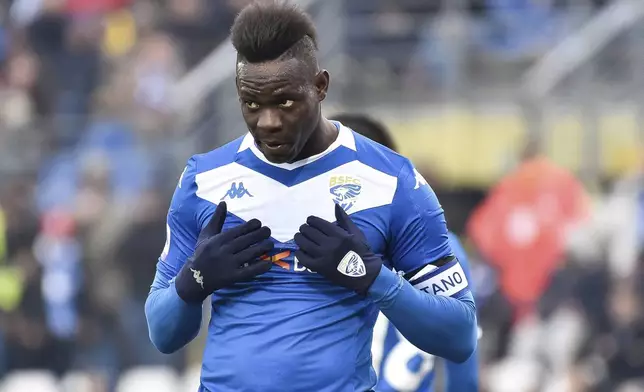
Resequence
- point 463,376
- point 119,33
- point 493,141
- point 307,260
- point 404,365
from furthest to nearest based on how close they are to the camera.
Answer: point 119,33, point 493,141, point 404,365, point 463,376, point 307,260

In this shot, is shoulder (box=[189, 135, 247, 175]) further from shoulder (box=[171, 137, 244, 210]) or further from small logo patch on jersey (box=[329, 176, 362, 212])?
small logo patch on jersey (box=[329, 176, 362, 212])

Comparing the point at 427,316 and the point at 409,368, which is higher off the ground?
the point at 427,316

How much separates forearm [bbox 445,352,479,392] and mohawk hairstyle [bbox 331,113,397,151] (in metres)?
0.90

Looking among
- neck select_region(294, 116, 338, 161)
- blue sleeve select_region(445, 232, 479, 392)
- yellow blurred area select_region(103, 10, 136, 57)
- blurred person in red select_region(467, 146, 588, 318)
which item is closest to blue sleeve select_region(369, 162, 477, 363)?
neck select_region(294, 116, 338, 161)

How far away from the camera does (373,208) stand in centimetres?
395

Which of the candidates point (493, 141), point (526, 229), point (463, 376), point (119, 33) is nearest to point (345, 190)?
point (463, 376)

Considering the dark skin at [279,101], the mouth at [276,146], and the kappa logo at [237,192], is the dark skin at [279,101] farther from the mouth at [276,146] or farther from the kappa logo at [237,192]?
the kappa logo at [237,192]

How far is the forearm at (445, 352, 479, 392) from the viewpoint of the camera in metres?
5.38

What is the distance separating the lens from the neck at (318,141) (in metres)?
3.96

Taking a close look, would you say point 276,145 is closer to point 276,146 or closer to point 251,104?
point 276,146

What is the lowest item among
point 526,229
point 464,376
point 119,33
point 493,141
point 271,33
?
point 526,229

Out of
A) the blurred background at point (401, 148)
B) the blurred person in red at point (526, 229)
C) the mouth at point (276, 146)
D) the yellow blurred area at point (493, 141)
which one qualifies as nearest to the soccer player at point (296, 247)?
the mouth at point (276, 146)

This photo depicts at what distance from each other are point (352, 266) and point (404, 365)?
1.79m

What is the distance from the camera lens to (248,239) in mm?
3844
